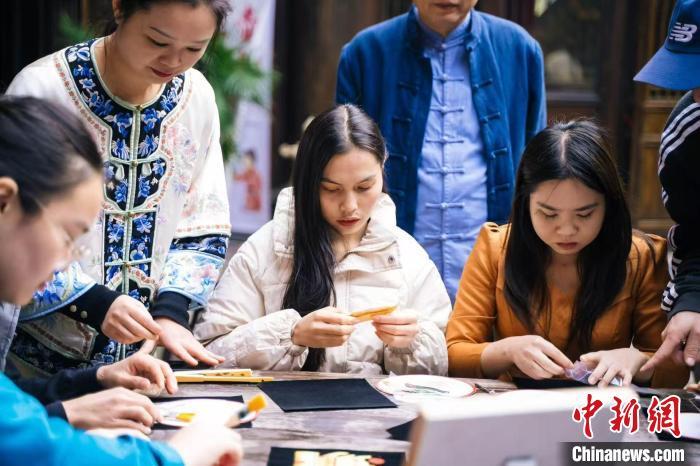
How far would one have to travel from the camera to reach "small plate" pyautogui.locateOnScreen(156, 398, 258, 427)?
1827 mm

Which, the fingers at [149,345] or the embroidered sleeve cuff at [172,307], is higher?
the embroidered sleeve cuff at [172,307]

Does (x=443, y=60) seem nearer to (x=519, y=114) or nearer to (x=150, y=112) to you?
(x=519, y=114)

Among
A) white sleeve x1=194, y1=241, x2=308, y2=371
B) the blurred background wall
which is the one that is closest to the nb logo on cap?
white sleeve x1=194, y1=241, x2=308, y2=371

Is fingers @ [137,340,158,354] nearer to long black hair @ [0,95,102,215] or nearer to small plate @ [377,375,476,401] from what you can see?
small plate @ [377,375,476,401]

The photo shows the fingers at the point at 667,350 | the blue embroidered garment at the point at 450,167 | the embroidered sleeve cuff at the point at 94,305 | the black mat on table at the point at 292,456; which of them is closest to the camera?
the black mat on table at the point at 292,456

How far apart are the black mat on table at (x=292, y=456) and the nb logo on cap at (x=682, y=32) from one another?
1223 millimetres

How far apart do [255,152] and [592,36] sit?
103 inches

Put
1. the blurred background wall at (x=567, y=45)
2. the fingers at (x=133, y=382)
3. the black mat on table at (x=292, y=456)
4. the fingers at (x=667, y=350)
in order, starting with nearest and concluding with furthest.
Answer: the black mat on table at (x=292, y=456) < the fingers at (x=133, y=382) < the fingers at (x=667, y=350) < the blurred background wall at (x=567, y=45)

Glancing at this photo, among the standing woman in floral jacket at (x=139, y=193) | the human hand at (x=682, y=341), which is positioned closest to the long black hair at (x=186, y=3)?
the standing woman in floral jacket at (x=139, y=193)

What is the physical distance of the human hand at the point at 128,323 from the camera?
6.66 feet

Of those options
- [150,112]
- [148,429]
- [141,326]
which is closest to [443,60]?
[150,112]

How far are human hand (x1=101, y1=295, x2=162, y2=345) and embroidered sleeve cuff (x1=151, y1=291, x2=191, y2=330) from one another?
0.69 feet

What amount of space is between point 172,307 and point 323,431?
0.62 meters

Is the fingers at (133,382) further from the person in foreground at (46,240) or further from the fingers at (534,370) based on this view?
the fingers at (534,370)
